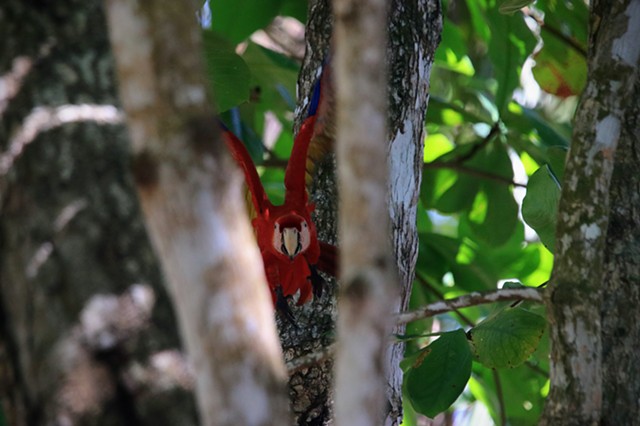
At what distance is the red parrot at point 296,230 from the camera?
6.27 feet

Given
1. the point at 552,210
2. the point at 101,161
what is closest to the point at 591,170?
the point at 552,210

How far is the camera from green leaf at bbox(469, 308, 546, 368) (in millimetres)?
1660

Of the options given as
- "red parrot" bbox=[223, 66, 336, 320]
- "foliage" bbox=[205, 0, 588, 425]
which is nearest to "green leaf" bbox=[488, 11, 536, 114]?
"foliage" bbox=[205, 0, 588, 425]

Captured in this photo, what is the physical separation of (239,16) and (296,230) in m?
0.97

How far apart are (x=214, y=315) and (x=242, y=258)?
56mm

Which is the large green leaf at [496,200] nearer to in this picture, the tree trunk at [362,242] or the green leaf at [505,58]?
the green leaf at [505,58]

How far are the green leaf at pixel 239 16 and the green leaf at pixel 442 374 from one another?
128 cm

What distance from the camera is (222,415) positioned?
31.1 inches

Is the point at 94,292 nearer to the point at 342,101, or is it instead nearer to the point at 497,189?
the point at 342,101

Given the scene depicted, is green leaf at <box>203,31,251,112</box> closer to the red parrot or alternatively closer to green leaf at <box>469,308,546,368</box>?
the red parrot

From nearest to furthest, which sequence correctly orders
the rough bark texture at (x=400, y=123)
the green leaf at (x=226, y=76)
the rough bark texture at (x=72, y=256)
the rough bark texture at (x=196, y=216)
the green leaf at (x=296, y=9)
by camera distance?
1. the rough bark texture at (x=196, y=216)
2. the rough bark texture at (x=72, y=256)
3. the rough bark texture at (x=400, y=123)
4. the green leaf at (x=226, y=76)
5. the green leaf at (x=296, y=9)

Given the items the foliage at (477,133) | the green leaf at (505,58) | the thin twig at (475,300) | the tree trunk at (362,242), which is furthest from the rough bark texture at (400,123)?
the tree trunk at (362,242)

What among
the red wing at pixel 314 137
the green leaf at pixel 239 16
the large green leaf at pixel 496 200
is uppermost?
Result: the green leaf at pixel 239 16

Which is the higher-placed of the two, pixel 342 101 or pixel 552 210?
pixel 342 101
